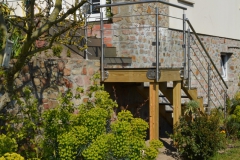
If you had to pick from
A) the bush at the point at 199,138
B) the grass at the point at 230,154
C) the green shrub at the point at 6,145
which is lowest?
the grass at the point at 230,154

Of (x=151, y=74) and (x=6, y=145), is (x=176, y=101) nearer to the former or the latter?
(x=151, y=74)

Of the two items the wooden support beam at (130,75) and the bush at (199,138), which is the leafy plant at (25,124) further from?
the bush at (199,138)

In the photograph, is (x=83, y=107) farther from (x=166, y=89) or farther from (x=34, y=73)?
(x=166, y=89)

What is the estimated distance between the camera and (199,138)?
990cm

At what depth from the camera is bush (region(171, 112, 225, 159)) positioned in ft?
32.2

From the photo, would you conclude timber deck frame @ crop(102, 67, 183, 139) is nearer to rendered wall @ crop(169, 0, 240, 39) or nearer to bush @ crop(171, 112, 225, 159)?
bush @ crop(171, 112, 225, 159)

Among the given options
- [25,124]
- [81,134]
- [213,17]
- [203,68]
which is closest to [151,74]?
[25,124]

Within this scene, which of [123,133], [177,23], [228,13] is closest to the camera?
[123,133]

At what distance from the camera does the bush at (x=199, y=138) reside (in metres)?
9.83

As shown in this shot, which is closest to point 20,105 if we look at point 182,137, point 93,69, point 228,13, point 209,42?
point 93,69

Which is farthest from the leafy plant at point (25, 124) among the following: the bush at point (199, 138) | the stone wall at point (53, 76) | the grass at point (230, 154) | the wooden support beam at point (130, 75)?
the grass at point (230, 154)

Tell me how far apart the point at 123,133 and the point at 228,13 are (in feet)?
32.0

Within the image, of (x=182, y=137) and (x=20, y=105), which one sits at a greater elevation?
(x=20, y=105)

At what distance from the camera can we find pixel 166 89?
1052cm
